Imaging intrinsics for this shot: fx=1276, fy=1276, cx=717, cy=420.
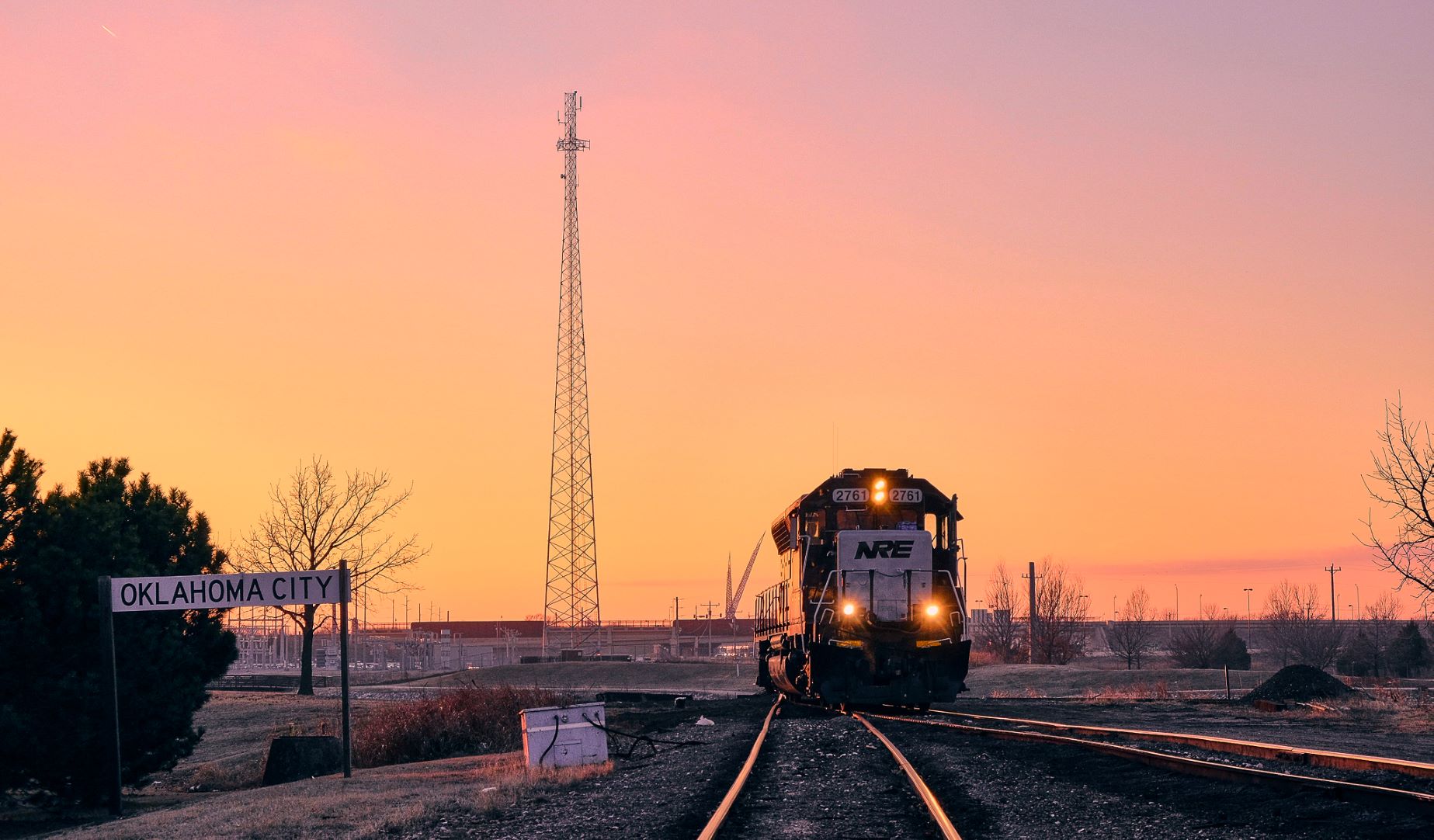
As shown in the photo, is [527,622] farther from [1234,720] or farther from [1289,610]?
[1234,720]

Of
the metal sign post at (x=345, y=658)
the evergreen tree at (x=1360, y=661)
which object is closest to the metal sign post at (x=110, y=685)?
the metal sign post at (x=345, y=658)

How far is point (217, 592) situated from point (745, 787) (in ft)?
28.9

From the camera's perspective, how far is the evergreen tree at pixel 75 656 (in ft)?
67.3

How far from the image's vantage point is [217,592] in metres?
17.9

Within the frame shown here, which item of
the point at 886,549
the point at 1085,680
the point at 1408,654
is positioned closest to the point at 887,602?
the point at 886,549

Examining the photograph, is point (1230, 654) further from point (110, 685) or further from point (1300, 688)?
point (110, 685)

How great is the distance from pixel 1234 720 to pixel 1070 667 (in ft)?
116

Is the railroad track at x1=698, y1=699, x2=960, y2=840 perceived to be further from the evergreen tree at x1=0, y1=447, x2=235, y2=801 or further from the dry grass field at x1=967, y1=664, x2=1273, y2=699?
the dry grass field at x1=967, y1=664, x2=1273, y2=699

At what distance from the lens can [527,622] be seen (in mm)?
175250

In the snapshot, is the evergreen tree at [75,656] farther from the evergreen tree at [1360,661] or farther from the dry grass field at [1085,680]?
the evergreen tree at [1360,661]

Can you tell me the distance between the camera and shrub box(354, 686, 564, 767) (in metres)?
25.9

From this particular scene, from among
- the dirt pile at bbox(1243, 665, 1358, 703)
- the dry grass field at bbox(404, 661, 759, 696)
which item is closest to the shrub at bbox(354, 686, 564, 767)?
the dirt pile at bbox(1243, 665, 1358, 703)

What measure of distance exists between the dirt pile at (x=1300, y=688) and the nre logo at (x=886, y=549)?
44.5 ft

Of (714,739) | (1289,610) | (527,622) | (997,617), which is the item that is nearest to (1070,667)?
(997,617)
